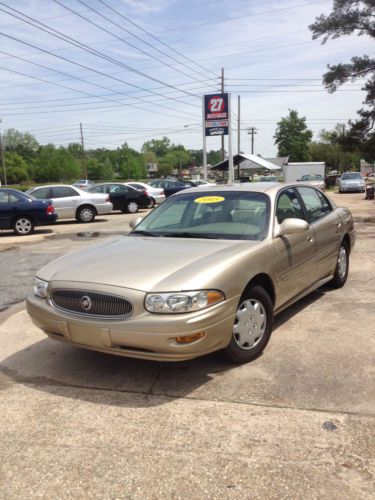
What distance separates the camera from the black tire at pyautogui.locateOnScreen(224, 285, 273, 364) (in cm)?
374

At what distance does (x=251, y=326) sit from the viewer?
12.7 feet

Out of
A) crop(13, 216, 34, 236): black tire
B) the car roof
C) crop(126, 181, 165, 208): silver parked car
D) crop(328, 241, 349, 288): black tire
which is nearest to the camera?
the car roof

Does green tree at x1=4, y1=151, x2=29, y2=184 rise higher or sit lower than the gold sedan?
lower

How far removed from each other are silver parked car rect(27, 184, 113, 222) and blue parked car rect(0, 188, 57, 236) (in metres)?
2.93

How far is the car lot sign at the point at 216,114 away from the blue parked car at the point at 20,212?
52.5ft

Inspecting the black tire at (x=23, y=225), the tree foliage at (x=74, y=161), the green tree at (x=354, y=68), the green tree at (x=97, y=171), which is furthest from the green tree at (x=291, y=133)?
the black tire at (x=23, y=225)

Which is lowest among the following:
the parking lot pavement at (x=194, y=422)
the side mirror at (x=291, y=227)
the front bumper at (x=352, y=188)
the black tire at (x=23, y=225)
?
the front bumper at (x=352, y=188)

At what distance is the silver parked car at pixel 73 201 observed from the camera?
17.2 metres

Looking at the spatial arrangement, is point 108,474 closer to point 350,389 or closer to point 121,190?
point 350,389

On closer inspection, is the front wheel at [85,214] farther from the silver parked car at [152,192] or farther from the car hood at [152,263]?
the car hood at [152,263]

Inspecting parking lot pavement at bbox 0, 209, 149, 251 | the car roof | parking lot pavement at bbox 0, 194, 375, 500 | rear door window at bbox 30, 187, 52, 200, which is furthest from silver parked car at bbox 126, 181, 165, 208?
parking lot pavement at bbox 0, 194, 375, 500

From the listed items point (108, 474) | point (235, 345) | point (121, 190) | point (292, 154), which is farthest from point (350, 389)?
point (292, 154)

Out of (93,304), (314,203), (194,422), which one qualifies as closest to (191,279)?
(93,304)

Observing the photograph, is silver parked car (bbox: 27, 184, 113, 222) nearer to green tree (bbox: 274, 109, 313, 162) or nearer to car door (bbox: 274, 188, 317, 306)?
car door (bbox: 274, 188, 317, 306)
